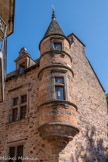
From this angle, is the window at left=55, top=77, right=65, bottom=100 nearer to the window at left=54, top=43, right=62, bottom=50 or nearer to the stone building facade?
the stone building facade

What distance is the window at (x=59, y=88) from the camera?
921 cm

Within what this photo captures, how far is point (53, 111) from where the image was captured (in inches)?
337

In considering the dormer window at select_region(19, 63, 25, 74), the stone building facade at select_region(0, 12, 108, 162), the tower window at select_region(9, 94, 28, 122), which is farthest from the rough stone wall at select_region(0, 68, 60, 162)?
the dormer window at select_region(19, 63, 25, 74)

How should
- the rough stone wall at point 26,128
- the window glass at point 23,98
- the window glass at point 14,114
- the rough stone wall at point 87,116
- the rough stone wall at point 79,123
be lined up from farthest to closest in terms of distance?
the window glass at point 23,98, the window glass at point 14,114, the rough stone wall at point 87,116, the rough stone wall at point 79,123, the rough stone wall at point 26,128

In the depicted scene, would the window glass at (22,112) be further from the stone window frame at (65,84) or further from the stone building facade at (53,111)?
the stone window frame at (65,84)

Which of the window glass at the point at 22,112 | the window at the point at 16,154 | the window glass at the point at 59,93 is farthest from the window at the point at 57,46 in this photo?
the window at the point at 16,154

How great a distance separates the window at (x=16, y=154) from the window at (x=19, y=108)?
1.69 m

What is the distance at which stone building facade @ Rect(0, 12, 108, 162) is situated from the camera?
8.45m

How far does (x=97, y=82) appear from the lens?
571 inches

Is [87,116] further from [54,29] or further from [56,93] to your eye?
[54,29]

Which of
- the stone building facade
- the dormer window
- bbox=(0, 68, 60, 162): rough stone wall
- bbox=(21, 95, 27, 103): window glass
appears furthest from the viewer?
the dormer window

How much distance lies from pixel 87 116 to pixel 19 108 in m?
4.22

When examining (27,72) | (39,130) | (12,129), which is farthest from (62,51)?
(12,129)

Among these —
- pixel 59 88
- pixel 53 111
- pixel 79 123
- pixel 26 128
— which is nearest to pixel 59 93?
pixel 59 88
